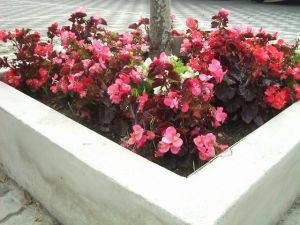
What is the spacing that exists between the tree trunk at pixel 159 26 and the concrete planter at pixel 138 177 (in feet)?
3.63

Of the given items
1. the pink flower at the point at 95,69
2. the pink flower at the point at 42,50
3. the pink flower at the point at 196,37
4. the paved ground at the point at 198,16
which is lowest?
the paved ground at the point at 198,16

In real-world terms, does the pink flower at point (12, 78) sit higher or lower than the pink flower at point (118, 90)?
lower

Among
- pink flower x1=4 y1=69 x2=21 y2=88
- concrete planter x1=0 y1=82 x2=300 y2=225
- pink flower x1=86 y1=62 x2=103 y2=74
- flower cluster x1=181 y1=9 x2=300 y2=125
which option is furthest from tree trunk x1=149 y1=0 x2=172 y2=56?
concrete planter x1=0 y1=82 x2=300 y2=225

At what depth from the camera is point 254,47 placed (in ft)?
7.22

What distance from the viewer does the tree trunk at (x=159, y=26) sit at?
2789 millimetres

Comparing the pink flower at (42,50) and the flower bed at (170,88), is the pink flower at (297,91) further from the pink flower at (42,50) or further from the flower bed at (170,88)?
the pink flower at (42,50)

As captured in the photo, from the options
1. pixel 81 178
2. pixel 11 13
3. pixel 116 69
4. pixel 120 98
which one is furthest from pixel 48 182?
pixel 11 13

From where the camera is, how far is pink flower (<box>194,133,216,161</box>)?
1663mm

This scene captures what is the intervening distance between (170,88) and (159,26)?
108cm

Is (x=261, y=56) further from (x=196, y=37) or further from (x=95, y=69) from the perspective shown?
(x=95, y=69)

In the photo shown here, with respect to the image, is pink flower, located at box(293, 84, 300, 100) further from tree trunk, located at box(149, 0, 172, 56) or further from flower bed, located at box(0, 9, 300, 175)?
tree trunk, located at box(149, 0, 172, 56)

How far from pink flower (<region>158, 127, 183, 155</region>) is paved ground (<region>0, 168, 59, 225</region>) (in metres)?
0.82

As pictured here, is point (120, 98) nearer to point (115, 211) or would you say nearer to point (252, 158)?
point (115, 211)

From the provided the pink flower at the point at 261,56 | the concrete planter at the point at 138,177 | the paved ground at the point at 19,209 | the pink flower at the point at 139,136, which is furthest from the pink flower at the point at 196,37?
the paved ground at the point at 19,209
